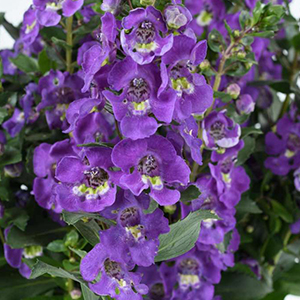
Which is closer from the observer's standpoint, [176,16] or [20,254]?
[176,16]

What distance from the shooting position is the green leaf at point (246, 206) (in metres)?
1.16

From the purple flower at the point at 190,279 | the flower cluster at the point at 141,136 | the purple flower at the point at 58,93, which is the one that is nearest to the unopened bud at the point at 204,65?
the flower cluster at the point at 141,136

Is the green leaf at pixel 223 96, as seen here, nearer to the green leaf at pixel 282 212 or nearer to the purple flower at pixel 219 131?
the purple flower at pixel 219 131

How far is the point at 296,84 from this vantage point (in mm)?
1320

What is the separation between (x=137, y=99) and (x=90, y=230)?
0.21 metres

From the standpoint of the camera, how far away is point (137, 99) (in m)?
0.80

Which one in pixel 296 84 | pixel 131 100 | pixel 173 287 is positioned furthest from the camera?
pixel 296 84

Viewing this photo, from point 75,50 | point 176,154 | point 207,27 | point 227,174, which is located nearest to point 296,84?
point 207,27

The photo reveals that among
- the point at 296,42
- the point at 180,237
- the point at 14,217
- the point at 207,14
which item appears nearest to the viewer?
the point at 180,237

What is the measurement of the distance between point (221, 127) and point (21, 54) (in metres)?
0.40

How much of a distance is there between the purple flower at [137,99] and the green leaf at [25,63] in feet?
1.30

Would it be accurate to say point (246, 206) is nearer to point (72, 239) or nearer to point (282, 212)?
point (282, 212)

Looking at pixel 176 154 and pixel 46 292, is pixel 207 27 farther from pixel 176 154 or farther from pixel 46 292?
pixel 46 292

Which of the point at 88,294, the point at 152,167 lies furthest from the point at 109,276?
the point at 152,167
